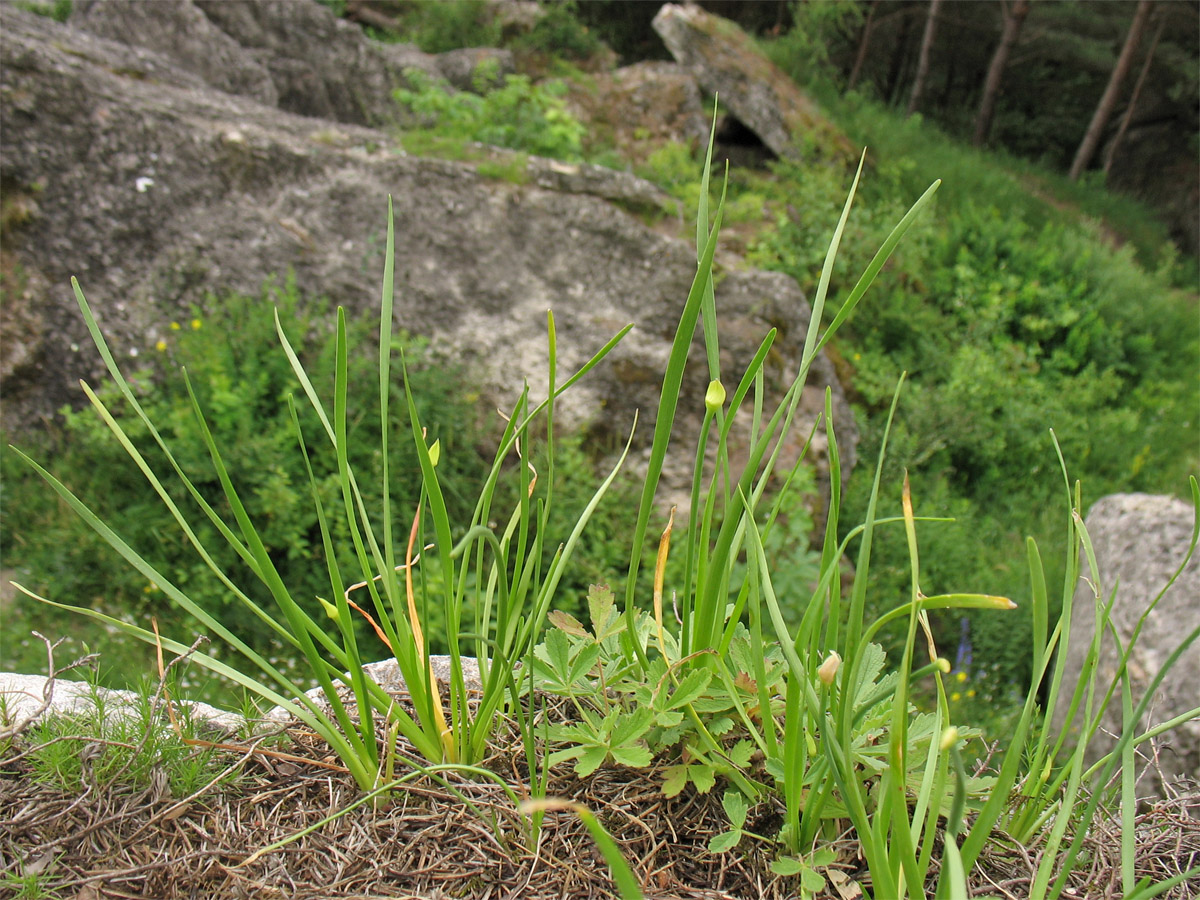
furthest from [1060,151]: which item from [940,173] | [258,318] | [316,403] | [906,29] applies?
[316,403]

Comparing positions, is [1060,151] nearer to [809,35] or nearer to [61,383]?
[809,35]

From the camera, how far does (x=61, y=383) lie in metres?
3.06

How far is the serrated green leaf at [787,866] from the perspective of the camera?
0.79 meters

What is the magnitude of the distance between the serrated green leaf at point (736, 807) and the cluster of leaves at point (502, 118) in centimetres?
473

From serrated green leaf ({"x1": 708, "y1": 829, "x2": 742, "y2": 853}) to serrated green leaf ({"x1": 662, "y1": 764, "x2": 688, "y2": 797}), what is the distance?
0.24ft

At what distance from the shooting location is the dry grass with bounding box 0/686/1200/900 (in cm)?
83

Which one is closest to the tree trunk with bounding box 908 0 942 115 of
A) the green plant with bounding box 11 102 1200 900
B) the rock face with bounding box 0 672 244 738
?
the green plant with bounding box 11 102 1200 900

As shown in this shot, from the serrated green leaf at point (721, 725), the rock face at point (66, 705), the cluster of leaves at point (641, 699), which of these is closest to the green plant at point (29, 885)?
the rock face at point (66, 705)

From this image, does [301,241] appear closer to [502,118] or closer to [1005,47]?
[502,118]

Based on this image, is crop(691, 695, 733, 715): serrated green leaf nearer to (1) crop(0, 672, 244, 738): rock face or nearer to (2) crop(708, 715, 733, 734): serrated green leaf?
(2) crop(708, 715, 733, 734): serrated green leaf

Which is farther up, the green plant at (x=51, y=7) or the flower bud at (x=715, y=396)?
the green plant at (x=51, y=7)

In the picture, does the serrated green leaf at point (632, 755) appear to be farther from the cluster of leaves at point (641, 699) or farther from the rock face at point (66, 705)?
the rock face at point (66, 705)

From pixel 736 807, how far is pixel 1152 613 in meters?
2.75

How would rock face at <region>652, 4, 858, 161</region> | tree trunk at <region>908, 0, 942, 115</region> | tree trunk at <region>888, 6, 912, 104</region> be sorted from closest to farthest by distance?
rock face at <region>652, 4, 858, 161</region>, tree trunk at <region>908, 0, 942, 115</region>, tree trunk at <region>888, 6, 912, 104</region>
